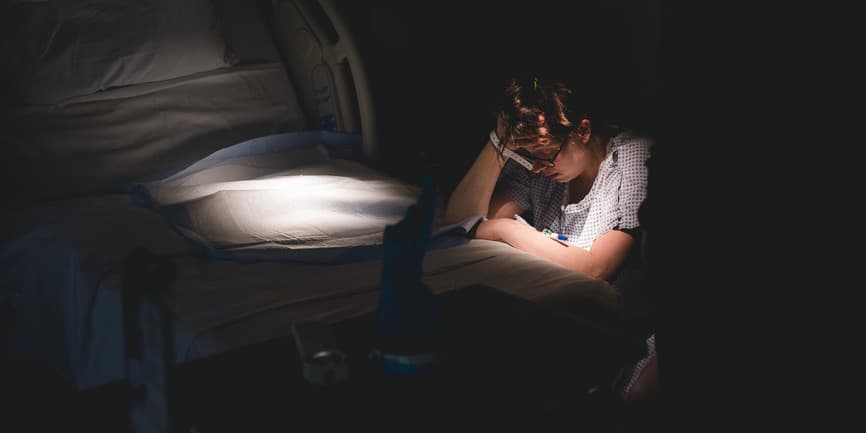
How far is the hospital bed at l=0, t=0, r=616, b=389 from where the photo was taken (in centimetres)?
150

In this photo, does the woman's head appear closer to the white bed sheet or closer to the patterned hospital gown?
the patterned hospital gown

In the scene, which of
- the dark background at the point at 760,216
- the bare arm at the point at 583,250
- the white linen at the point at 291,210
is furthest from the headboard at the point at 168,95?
the dark background at the point at 760,216

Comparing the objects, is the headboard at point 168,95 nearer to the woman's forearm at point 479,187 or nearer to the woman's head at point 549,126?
the woman's forearm at point 479,187

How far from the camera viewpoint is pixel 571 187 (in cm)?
203

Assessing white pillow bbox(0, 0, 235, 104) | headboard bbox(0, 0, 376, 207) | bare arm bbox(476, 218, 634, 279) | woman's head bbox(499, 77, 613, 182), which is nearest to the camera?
bare arm bbox(476, 218, 634, 279)

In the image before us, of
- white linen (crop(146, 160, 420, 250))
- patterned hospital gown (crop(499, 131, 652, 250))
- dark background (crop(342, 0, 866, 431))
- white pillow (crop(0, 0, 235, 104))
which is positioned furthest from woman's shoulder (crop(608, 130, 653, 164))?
white pillow (crop(0, 0, 235, 104))

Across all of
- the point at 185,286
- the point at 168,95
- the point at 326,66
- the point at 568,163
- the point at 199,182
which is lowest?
the point at 185,286

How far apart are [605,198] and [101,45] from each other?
1.85 metres

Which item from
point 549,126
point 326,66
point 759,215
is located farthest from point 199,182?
point 759,215

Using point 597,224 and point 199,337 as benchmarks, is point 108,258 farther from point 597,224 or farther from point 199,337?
point 597,224

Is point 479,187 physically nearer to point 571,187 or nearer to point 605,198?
point 571,187

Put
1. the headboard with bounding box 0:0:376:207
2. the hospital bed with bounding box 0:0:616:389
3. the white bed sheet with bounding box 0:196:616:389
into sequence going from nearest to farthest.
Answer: the white bed sheet with bounding box 0:196:616:389 < the hospital bed with bounding box 0:0:616:389 < the headboard with bounding box 0:0:376:207

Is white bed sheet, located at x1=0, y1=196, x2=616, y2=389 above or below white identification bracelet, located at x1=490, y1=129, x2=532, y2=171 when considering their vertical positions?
below

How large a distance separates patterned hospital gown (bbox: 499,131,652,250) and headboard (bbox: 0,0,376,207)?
0.75 meters
